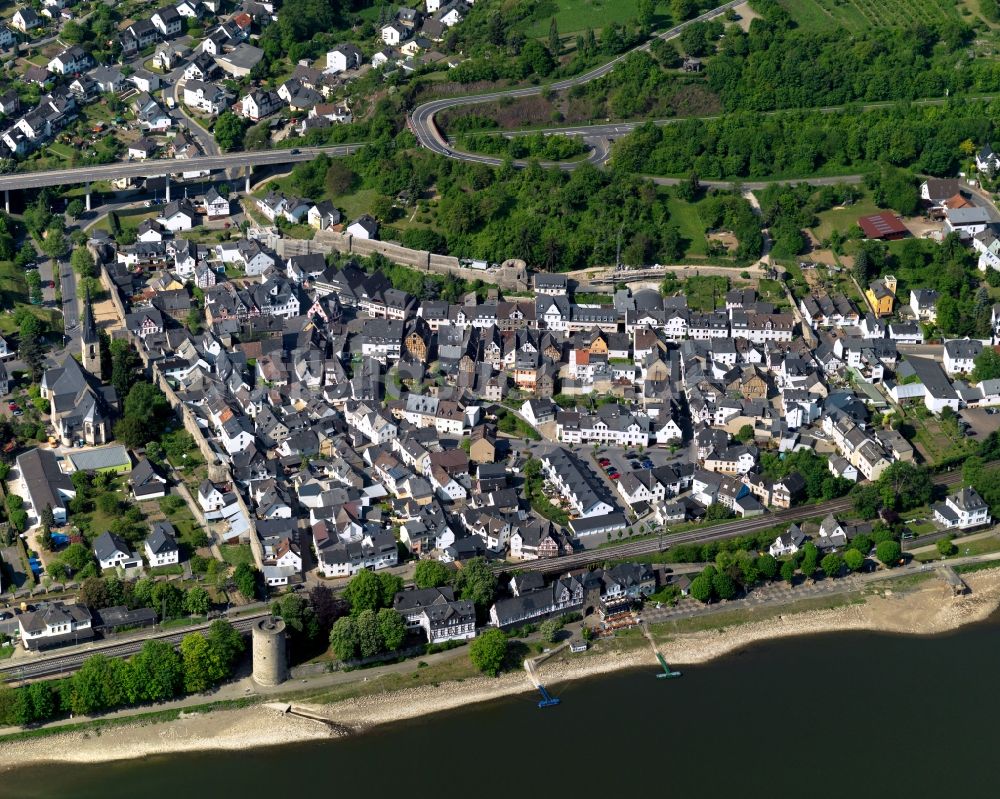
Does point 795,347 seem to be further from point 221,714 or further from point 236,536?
point 221,714

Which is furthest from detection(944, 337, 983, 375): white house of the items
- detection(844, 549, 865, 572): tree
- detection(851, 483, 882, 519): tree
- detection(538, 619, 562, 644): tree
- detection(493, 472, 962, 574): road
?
detection(538, 619, 562, 644): tree

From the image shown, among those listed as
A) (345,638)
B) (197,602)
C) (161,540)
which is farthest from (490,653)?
(161,540)

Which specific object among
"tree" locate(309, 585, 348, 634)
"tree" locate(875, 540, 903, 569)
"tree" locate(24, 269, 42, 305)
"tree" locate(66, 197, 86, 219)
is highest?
"tree" locate(66, 197, 86, 219)

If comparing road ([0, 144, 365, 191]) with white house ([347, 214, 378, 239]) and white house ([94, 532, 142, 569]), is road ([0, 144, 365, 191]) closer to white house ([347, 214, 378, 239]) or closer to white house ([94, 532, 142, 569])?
white house ([347, 214, 378, 239])

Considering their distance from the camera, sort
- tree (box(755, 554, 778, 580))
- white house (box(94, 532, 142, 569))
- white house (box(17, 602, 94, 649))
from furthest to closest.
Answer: tree (box(755, 554, 778, 580)) → white house (box(94, 532, 142, 569)) → white house (box(17, 602, 94, 649))

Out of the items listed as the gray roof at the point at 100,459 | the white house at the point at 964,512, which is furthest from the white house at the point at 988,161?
the gray roof at the point at 100,459

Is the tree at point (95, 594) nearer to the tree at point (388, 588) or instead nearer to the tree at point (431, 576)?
the tree at point (388, 588)
